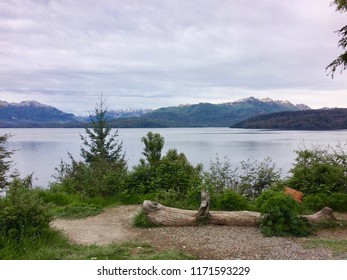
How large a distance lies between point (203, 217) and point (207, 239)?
3.55ft

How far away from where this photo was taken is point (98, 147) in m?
28.8

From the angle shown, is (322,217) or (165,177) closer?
(322,217)

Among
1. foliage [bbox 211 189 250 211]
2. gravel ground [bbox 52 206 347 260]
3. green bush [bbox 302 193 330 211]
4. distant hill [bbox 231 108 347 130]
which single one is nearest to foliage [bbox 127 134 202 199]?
foliage [bbox 211 189 250 211]

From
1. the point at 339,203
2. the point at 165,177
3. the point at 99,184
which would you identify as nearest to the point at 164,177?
the point at 165,177

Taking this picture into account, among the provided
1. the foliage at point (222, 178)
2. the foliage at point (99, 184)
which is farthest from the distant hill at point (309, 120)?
the foliage at point (99, 184)

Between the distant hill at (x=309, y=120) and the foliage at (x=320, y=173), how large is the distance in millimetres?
121803

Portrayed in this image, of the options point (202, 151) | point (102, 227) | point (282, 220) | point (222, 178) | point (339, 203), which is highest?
point (222, 178)

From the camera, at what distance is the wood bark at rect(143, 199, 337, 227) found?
26.2 ft

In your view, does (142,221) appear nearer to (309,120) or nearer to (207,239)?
(207,239)

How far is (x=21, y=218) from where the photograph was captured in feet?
21.2

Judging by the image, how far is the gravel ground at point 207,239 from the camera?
6.05m
